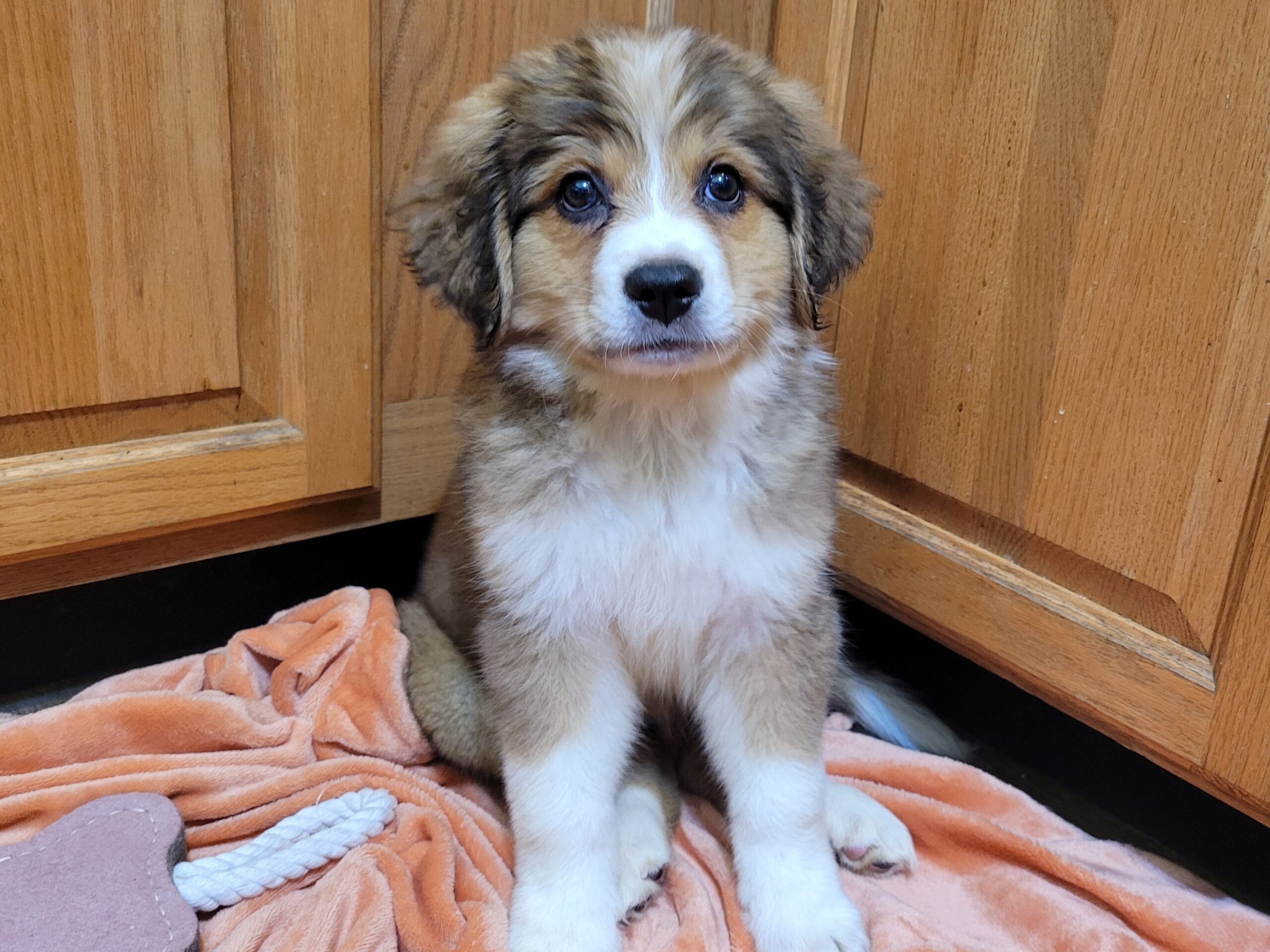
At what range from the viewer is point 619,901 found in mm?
1533

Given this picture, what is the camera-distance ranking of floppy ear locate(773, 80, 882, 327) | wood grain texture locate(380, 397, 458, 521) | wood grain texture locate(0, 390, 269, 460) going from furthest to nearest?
wood grain texture locate(380, 397, 458, 521) → wood grain texture locate(0, 390, 269, 460) → floppy ear locate(773, 80, 882, 327)

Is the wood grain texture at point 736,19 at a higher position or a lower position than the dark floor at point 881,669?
higher

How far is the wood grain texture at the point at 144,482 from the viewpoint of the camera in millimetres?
1730

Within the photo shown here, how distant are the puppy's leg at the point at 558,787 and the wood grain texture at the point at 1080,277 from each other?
0.79 metres

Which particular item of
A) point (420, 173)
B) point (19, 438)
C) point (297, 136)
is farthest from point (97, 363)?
point (420, 173)

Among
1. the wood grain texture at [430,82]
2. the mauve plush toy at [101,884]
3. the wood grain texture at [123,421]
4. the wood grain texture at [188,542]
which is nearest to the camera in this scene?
the mauve plush toy at [101,884]

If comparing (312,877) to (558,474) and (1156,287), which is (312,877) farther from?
(1156,287)

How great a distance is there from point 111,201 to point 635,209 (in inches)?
36.3

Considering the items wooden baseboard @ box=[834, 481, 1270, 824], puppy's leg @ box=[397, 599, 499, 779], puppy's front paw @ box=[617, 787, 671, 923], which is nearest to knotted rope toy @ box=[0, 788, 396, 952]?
puppy's leg @ box=[397, 599, 499, 779]

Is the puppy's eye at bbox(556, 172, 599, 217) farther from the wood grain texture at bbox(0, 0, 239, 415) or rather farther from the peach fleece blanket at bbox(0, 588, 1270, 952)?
the peach fleece blanket at bbox(0, 588, 1270, 952)

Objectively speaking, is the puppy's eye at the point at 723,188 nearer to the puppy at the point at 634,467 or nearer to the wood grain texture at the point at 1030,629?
the puppy at the point at 634,467

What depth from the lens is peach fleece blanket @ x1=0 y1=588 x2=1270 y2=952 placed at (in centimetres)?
153

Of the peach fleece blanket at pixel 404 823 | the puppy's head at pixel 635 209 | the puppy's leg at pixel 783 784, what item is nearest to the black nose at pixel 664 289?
the puppy's head at pixel 635 209

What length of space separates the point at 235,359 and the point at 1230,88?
64.7 inches
